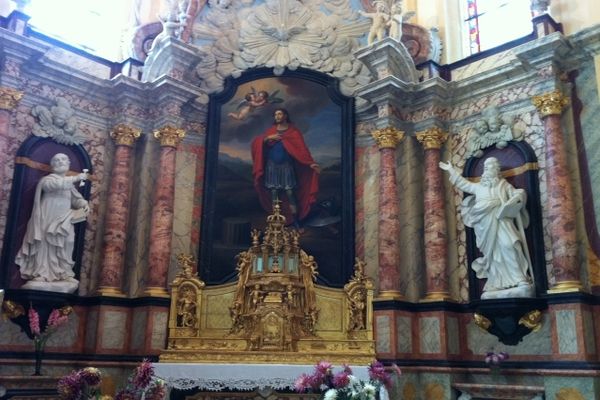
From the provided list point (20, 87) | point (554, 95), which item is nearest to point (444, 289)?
point (554, 95)

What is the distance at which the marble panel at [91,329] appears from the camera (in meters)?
10.6

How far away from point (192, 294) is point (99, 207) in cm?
234

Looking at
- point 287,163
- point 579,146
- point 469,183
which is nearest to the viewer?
point 579,146

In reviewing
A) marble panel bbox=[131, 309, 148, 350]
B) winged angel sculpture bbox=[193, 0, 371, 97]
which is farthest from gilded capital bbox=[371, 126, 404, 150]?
marble panel bbox=[131, 309, 148, 350]

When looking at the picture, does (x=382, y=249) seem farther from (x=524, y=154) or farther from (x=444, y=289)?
(x=524, y=154)

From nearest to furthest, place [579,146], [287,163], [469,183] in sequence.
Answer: [579,146], [469,183], [287,163]

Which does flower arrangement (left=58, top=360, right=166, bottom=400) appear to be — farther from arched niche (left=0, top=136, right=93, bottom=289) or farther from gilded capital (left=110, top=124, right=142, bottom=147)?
gilded capital (left=110, top=124, right=142, bottom=147)

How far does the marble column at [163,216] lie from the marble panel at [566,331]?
6357mm

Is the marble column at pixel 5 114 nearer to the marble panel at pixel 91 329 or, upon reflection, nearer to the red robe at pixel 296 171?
the marble panel at pixel 91 329

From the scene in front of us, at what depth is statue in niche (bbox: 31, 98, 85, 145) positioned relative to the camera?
35.7 feet

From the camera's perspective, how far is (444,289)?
1082 centimetres

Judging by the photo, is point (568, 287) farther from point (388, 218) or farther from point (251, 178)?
point (251, 178)

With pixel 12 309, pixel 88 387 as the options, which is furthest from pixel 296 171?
pixel 88 387

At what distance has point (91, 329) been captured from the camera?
35.0 feet
